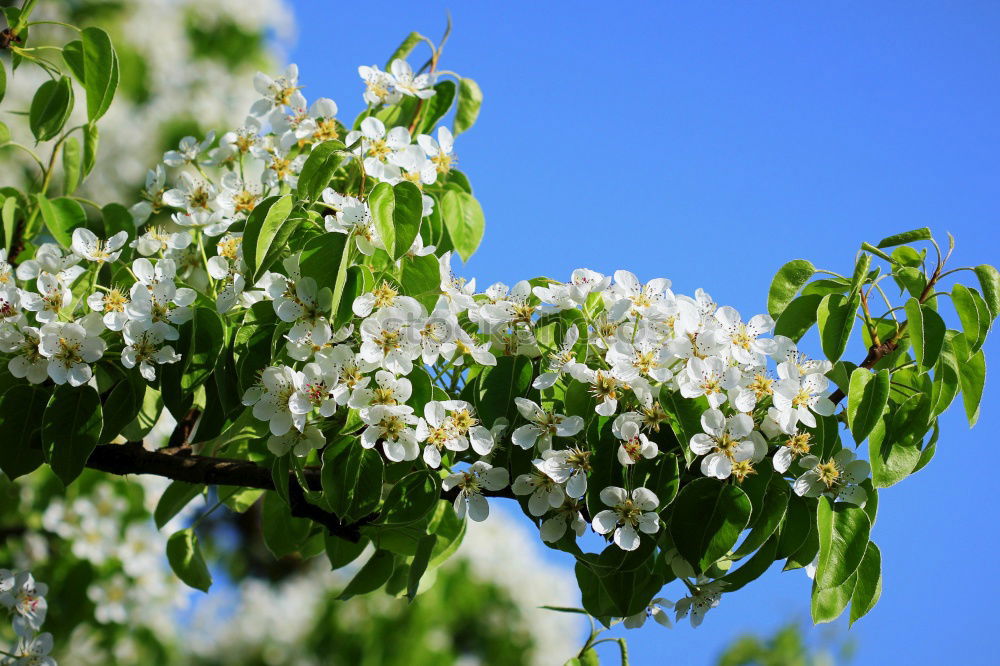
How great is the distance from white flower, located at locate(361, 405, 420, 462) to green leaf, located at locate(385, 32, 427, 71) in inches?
33.8

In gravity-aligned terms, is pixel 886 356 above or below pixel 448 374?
→ above

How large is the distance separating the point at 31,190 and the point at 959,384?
5.80 feet

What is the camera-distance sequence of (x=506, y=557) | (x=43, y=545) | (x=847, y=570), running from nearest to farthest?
(x=847, y=570) → (x=43, y=545) → (x=506, y=557)

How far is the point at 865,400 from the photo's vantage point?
1.27 meters

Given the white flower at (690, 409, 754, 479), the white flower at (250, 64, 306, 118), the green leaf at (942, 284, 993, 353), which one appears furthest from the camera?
the white flower at (250, 64, 306, 118)

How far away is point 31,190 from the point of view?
2.01 meters

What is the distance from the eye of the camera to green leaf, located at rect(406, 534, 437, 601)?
1434 millimetres

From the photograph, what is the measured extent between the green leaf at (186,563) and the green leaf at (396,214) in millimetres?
815

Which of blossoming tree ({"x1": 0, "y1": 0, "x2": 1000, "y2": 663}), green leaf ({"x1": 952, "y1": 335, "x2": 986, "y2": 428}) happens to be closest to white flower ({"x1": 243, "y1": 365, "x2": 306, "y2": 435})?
blossoming tree ({"x1": 0, "y1": 0, "x2": 1000, "y2": 663})

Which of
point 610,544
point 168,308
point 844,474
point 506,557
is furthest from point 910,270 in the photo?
point 506,557

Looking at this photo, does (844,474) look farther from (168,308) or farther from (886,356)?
(168,308)

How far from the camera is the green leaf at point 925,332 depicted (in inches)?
50.1

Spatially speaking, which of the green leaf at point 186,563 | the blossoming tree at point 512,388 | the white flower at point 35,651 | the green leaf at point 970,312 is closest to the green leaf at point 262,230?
the blossoming tree at point 512,388

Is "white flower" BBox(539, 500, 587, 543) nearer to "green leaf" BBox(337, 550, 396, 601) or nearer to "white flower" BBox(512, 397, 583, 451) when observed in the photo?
"white flower" BBox(512, 397, 583, 451)
